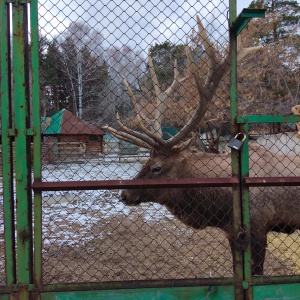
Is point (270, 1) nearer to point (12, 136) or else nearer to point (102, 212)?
point (102, 212)

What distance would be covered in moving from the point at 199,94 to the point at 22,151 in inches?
63.6

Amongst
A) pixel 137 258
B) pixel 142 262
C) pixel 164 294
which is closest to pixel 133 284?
pixel 164 294

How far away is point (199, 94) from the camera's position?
3.46 meters

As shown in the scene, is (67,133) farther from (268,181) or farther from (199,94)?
(268,181)

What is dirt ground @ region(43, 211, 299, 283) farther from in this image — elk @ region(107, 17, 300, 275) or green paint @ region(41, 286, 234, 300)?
green paint @ region(41, 286, 234, 300)

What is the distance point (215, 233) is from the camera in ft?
24.0

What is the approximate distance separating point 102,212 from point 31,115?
6.76 m

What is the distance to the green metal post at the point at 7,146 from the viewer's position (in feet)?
8.44

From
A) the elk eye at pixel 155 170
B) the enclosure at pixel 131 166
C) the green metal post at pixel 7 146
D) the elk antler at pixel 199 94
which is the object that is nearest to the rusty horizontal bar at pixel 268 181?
the enclosure at pixel 131 166

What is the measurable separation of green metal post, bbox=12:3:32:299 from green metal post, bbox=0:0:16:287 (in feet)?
0.16

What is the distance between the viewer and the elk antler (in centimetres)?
326

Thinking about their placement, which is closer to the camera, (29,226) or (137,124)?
(29,226)

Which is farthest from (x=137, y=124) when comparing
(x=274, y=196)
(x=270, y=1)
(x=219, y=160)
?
(x=270, y=1)

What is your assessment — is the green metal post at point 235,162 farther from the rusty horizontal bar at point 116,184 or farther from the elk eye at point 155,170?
the elk eye at point 155,170
